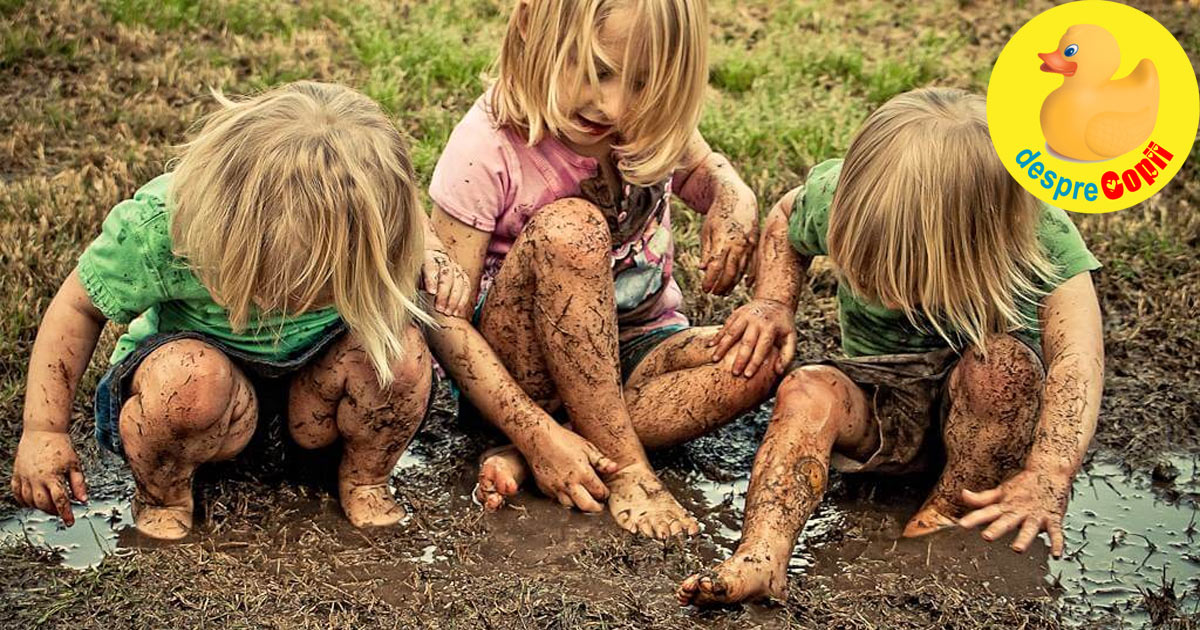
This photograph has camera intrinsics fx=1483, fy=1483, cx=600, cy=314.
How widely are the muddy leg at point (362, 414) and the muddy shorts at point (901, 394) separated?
95cm

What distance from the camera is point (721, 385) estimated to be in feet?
11.3

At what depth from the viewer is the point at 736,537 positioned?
10.8 feet

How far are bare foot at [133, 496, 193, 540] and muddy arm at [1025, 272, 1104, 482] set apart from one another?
177 centimetres

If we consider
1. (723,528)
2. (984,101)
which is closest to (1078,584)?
(723,528)

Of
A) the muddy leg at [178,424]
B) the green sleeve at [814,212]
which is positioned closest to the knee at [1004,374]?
the green sleeve at [814,212]

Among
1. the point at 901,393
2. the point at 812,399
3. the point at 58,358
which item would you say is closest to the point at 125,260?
the point at 58,358

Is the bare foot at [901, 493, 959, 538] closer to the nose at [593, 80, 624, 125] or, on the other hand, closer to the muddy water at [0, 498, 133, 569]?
the nose at [593, 80, 624, 125]

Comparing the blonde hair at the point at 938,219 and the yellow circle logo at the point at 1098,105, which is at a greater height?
the yellow circle logo at the point at 1098,105

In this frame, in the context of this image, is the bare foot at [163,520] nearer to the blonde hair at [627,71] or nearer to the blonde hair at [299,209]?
the blonde hair at [299,209]

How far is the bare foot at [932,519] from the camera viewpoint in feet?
10.7

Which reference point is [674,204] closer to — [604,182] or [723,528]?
[604,182]

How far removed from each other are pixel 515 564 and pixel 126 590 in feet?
2.54

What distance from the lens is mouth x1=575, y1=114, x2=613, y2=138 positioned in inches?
129

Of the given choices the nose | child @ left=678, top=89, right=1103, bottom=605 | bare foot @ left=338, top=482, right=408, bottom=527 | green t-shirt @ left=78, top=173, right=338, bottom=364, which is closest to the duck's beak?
child @ left=678, top=89, right=1103, bottom=605
